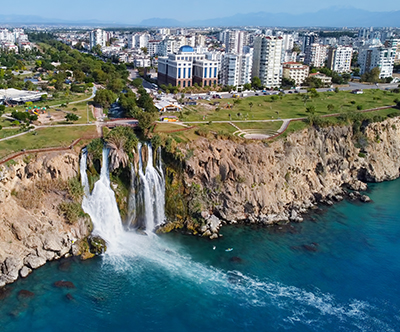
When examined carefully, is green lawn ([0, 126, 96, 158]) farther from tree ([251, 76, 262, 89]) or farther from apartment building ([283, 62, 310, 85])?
apartment building ([283, 62, 310, 85])

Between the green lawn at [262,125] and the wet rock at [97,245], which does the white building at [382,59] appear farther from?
the wet rock at [97,245]

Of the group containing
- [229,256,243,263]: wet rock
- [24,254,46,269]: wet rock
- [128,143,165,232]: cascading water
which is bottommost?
[229,256,243,263]: wet rock

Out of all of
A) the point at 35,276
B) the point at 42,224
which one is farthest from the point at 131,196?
the point at 35,276

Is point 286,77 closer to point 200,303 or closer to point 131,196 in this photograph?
point 131,196

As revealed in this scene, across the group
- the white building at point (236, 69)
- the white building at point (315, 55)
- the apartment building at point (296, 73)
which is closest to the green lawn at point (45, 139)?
the white building at point (236, 69)

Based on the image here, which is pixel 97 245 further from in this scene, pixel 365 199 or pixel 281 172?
pixel 365 199

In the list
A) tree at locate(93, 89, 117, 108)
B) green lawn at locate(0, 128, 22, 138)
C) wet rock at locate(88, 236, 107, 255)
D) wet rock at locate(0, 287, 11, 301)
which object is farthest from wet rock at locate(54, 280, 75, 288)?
tree at locate(93, 89, 117, 108)
